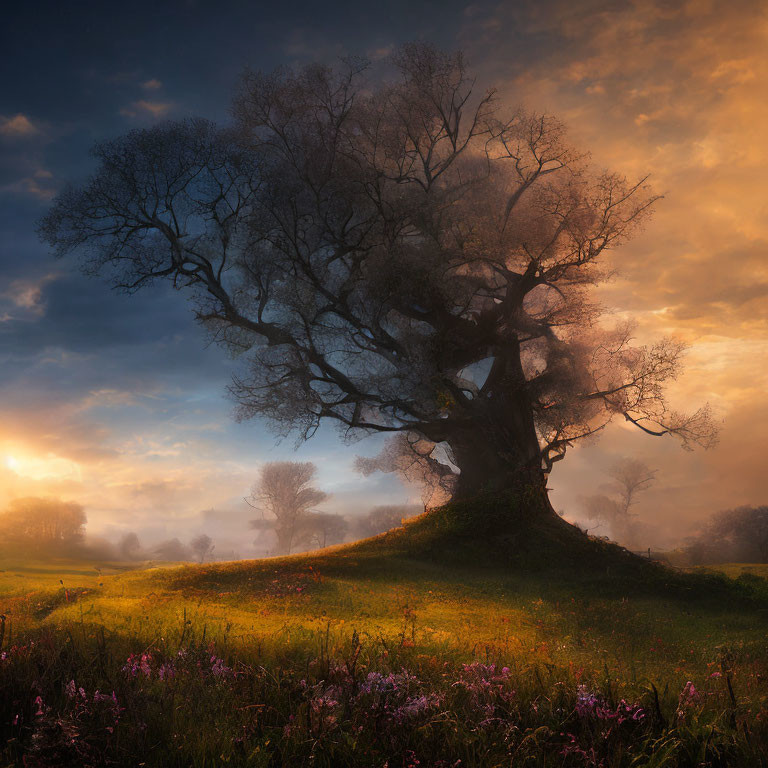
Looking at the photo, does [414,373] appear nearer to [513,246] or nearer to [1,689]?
[513,246]

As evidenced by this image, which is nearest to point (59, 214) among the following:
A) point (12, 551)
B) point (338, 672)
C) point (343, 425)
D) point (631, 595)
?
point (343, 425)

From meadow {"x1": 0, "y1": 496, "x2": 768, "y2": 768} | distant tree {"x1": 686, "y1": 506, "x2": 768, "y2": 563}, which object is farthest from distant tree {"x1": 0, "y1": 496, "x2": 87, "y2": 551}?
distant tree {"x1": 686, "y1": 506, "x2": 768, "y2": 563}

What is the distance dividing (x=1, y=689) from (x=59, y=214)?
23.3m

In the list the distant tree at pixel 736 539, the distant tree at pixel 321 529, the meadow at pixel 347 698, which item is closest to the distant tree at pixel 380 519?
the distant tree at pixel 321 529

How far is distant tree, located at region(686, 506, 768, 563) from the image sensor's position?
1754 inches

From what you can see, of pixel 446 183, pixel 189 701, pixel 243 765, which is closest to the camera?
pixel 243 765

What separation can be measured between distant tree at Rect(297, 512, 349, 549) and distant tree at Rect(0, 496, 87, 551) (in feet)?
95.1

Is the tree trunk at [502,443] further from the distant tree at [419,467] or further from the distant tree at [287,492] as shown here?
the distant tree at [287,492]

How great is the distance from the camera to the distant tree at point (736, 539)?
44562 millimetres

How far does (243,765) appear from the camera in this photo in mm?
3941

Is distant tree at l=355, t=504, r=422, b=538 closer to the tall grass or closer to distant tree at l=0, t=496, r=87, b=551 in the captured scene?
distant tree at l=0, t=496, r=87, b=551

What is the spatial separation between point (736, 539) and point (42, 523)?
247 ft

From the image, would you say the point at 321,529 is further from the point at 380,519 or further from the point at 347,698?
the point at 347,698

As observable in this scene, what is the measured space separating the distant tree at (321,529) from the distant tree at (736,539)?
46.6m
